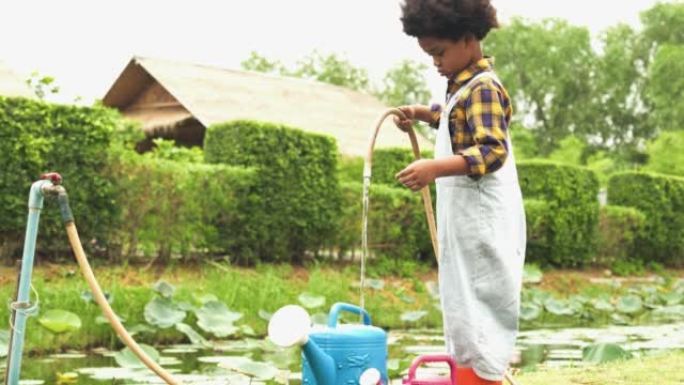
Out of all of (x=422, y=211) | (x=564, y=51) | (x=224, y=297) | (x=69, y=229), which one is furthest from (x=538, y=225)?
(x=564, y=51)

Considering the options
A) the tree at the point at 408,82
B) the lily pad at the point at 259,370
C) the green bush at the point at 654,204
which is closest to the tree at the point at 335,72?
the tree at the point at 408,82

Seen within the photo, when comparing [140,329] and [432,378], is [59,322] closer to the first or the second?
[140,329]

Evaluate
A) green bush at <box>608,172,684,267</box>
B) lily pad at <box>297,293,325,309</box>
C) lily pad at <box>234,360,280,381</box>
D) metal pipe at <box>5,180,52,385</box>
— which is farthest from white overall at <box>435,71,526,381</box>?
green bush at <box>608,172,684,267</box>

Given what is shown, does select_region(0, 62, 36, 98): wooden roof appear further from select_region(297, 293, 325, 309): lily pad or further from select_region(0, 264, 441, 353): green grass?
select_region(297, 293, 325, 309): lily pad

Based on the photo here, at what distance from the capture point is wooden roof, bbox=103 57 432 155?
55.4 ft

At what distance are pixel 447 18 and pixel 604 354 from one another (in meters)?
3.32

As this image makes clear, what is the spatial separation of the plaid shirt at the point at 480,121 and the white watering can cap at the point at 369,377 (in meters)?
0.66

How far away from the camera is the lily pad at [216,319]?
6695 millimetres

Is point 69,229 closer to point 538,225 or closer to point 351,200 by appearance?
point 351,200

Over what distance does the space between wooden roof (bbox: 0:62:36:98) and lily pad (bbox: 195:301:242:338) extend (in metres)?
5.56

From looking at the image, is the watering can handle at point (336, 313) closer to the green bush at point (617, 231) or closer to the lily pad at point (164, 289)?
the lily pad at point (164, 289)

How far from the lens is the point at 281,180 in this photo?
1029 centimetres

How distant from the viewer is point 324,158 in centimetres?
1068

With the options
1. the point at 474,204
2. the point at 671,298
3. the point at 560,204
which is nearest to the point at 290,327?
the point at 474,204
